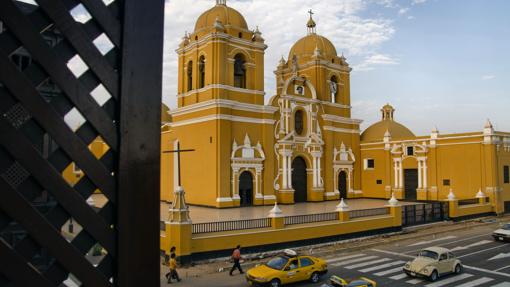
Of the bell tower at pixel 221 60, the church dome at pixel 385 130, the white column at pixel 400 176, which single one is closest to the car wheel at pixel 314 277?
the bell tower at pixel 221 60

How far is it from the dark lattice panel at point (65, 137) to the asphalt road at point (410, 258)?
11.0 metres

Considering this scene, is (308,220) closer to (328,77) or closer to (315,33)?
(328,77)

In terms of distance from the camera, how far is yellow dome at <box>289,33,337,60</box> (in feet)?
107

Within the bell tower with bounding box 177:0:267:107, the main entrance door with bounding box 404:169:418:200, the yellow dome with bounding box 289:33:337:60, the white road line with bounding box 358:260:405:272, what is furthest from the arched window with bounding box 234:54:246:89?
the white road line with bounding box 358:260:405:272

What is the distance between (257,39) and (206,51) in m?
3.71

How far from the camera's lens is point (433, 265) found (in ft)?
40.7

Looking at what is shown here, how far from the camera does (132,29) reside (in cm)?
152

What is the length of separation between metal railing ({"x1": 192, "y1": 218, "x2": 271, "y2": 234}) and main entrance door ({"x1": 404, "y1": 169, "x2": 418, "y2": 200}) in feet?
60.5

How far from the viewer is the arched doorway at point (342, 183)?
103 feet

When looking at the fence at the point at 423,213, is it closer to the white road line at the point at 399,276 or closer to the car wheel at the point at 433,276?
the white road line at the point at 399,276

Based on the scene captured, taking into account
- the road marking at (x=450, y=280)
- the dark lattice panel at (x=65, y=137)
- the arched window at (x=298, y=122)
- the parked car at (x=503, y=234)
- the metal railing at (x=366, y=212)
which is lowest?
the road marking at (x=450, y=280)

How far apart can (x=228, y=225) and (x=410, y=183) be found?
2049 centimetres

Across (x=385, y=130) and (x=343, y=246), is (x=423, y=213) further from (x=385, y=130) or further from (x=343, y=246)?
(x=385, y=130)

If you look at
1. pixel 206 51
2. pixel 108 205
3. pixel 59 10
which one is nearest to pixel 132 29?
pixel 59 10
